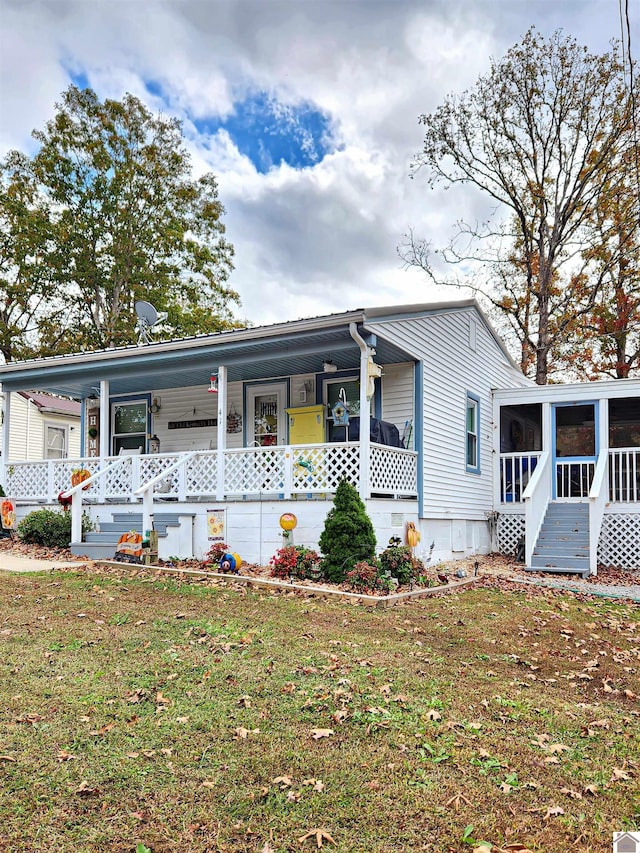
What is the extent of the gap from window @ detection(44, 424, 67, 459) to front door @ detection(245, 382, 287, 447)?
14255mm

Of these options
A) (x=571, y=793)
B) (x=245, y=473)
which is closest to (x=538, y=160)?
(x=245, y=473)

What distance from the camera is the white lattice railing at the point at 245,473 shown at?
10.1 meters

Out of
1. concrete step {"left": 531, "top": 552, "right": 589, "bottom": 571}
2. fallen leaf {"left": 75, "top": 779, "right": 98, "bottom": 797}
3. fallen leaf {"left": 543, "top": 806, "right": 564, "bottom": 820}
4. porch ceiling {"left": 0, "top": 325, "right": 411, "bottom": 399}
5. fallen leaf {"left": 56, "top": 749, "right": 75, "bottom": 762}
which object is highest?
porch ceiling {"left": 0, "top": 325, "right": 411, "bottom": 399}

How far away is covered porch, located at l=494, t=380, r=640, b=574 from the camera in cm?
1195

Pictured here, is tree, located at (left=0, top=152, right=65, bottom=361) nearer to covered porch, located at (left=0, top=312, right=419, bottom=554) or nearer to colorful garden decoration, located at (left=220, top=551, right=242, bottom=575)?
covered porch, located at (left=0, top=312, right=419, bottom=554)

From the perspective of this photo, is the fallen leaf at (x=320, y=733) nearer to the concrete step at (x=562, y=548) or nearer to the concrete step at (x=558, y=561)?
the concrete step at (x=558, y=561)

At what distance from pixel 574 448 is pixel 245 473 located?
11780 millimetres

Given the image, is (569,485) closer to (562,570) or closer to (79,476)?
(562,570)

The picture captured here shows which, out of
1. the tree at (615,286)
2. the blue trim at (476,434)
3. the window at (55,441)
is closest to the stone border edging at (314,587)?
the blue trim at (476,434)

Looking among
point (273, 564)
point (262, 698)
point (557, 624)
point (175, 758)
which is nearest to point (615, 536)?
point (557, 624)

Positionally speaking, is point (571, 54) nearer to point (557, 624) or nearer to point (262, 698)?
point (557, 624)

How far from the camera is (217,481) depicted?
11.1 meters

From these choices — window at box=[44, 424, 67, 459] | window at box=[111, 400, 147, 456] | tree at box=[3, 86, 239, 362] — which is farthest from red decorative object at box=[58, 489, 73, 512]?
tree at box=[3, 86, 239, 362]

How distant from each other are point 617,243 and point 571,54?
6.76 m
